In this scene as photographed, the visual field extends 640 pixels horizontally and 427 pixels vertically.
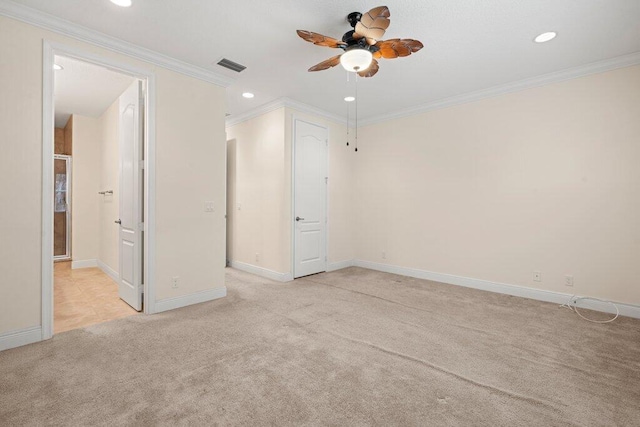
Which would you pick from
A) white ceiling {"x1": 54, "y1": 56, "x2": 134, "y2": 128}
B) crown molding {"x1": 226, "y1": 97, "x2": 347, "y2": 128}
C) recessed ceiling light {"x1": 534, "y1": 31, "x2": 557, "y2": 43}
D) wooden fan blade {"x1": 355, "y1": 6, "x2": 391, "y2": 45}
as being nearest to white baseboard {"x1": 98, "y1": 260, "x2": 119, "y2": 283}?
white ceiling {"x1": 54, "y1": 56, "x2": 134, "y2": 128}

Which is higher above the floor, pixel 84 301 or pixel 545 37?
pixel 545 37

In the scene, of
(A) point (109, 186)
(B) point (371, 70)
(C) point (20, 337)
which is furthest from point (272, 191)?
(C) point (20, 337)

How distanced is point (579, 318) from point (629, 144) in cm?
199

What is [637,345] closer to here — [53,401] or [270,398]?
[270,398]

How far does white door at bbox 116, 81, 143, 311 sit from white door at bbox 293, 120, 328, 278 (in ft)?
7.18

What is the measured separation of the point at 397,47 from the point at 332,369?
8.69 feet

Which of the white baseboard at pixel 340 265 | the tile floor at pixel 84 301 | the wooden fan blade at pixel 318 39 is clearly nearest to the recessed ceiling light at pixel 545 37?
the wooden fan blade at pixel 318 39

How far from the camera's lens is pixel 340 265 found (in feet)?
18.3

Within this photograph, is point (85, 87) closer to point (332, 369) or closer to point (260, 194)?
point (260, 194)

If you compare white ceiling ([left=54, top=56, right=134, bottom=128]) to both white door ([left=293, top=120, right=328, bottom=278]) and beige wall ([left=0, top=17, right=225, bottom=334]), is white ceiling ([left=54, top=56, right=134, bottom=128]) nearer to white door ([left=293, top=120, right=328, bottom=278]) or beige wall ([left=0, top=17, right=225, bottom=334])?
beige wall ([left=0, top=17, right=225, bottom=334])

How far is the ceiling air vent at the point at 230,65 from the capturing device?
10.9ft

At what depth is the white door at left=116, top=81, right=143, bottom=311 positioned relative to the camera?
325 cm

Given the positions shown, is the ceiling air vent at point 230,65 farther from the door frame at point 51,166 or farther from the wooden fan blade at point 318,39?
the wooden fan blade at point 318,39

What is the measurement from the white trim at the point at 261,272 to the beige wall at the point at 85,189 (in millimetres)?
2681
